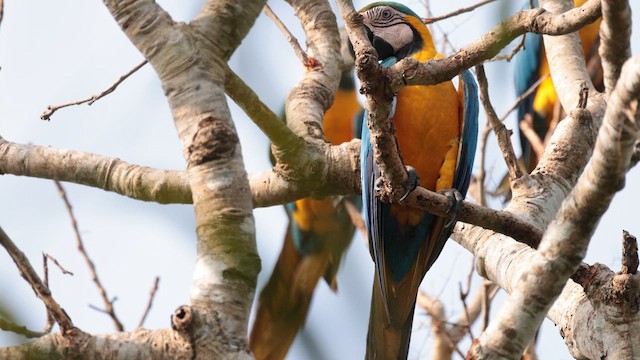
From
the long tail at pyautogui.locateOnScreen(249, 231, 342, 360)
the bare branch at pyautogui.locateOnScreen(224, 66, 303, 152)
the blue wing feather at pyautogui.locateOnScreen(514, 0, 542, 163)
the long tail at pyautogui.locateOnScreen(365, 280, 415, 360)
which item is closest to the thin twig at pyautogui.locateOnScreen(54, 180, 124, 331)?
the long tail at pyautogui.locateOnScreen(249, 231, 342, 360)

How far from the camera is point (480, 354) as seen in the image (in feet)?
4.34

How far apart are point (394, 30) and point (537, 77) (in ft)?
7.02

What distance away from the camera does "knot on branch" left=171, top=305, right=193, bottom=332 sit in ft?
4.07

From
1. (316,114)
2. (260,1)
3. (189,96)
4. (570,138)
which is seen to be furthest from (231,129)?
(570,138)

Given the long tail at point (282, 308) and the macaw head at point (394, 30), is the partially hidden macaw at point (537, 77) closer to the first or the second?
the macaw head at point (394, 30)

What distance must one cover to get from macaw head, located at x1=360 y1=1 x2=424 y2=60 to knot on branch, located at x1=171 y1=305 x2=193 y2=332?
191 cm

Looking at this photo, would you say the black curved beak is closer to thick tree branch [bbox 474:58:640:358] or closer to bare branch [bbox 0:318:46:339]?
thick tree branch [bbox 474:58:640:358]

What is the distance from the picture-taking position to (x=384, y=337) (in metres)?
2.61

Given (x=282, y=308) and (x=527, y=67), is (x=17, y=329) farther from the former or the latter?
(x=527, y=67)

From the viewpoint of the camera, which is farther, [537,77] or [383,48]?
[537,77]

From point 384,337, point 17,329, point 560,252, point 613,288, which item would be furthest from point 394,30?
point 17,329

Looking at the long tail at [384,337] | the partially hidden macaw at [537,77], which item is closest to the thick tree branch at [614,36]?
the long tail at [384,337]

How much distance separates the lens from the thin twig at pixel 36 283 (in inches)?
49.7

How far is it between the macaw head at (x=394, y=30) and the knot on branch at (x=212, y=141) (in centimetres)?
175
